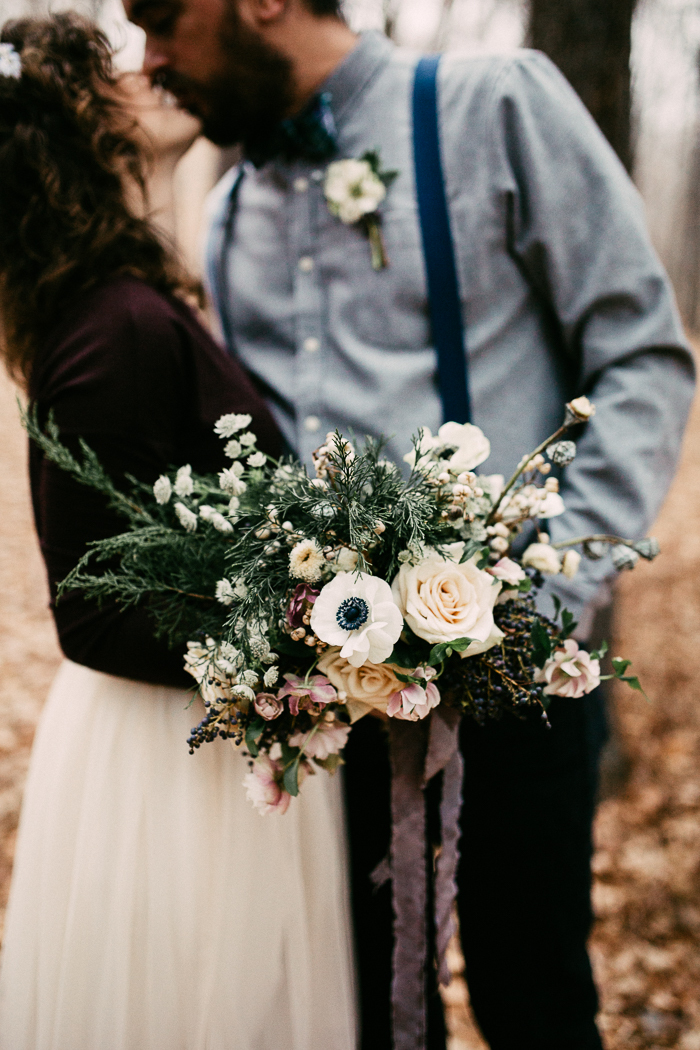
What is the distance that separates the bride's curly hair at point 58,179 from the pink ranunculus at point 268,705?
97 cm

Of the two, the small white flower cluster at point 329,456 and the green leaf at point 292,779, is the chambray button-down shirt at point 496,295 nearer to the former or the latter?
the small white flower cluster at point 329,456

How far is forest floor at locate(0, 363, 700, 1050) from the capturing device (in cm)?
244

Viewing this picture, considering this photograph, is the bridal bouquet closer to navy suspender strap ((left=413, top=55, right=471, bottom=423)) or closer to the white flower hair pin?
navy suspender strap ((left=413, top=55, right=471, bottom=423))

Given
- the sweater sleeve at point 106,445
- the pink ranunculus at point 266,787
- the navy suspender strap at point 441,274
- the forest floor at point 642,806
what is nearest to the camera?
the pink ranunculus at point 266,787

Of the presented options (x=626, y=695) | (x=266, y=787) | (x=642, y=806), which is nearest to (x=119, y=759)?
(x=266, y=787)

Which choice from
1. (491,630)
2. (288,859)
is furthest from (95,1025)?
(491,630)

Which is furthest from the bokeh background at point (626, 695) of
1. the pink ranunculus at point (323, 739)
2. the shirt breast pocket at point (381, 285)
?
the pink ranunculus at point (323, 739)

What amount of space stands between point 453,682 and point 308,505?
370 mm

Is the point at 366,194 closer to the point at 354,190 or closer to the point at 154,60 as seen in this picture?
the point at 354,190

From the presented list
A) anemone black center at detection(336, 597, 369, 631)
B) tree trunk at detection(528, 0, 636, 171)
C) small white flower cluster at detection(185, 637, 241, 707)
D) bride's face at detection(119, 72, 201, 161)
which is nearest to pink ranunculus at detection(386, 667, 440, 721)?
anemone black center at detection(336, 597, 369, 631)

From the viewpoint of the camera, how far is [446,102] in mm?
1592

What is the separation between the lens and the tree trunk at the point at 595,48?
2498mm

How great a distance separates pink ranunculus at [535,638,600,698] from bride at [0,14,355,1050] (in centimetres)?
64

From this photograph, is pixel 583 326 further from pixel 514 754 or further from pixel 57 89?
pixel 57 89
